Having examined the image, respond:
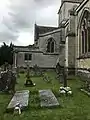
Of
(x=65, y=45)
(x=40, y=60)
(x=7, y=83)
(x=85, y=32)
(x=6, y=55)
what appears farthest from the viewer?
(x=6, y=55)

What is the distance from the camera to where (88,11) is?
17641 mm

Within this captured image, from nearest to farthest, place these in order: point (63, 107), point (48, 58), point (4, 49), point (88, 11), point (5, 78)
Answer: point (63, 107) < point (5, 78) < point (88, 11) < point (48, 58) < point (4, 49)

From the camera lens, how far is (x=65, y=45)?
86.2 ft

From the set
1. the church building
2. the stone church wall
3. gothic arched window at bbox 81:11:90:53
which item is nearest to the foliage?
the church building

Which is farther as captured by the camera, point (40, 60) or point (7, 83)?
point (40, 60)

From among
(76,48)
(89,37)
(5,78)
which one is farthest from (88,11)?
(5,78)

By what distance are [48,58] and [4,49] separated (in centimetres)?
1277

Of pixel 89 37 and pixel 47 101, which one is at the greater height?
pixel 89 37

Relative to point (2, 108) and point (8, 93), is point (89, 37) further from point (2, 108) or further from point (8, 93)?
point (2, 108)

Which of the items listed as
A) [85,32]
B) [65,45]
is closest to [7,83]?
[85,32]

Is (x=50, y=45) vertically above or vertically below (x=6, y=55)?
above

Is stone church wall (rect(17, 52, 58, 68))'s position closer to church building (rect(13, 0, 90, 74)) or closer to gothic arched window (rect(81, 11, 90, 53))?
church building (rect(13, 0, 90, 74))

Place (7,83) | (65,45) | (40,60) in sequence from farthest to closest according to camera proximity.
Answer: (40,60) → (65,45) → (7,83)

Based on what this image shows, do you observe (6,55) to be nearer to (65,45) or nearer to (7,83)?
(65,45)
